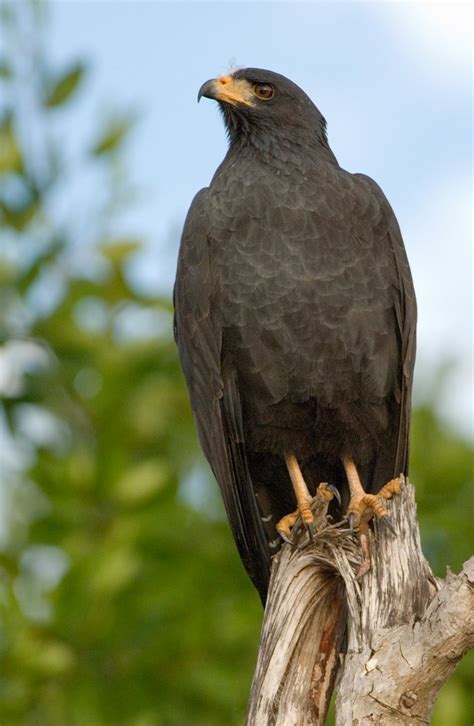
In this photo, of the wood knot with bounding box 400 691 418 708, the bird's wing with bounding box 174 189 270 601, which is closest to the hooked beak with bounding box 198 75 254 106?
the bird's wing with bounding box 174 189 270 601

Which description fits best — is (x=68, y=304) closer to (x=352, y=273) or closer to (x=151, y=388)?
(x=151, y=388)

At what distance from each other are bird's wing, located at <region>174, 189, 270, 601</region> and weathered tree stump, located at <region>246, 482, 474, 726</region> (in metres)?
0.52

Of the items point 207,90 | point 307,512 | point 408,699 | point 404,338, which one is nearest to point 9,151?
point 207,90

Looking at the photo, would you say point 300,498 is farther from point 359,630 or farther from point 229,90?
point 229,90

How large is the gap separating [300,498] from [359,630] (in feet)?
4.40

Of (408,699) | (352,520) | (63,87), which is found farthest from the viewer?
(63,87)

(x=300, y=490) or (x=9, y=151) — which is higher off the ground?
(x=9, y=151)

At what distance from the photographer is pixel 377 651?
191 inches

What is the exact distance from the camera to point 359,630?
503 centimetres

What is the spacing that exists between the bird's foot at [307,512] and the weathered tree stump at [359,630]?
66mm

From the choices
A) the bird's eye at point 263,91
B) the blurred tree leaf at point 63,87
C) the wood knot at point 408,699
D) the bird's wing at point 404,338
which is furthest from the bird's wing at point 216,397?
the blurred tree leaf at point 63,87

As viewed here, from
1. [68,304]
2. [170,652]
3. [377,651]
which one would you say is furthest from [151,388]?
[377,651]

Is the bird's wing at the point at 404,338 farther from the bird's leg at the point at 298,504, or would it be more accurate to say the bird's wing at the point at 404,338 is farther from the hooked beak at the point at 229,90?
the hooked beak at the point at 229,90

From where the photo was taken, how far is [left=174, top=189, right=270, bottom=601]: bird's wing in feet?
20.8
